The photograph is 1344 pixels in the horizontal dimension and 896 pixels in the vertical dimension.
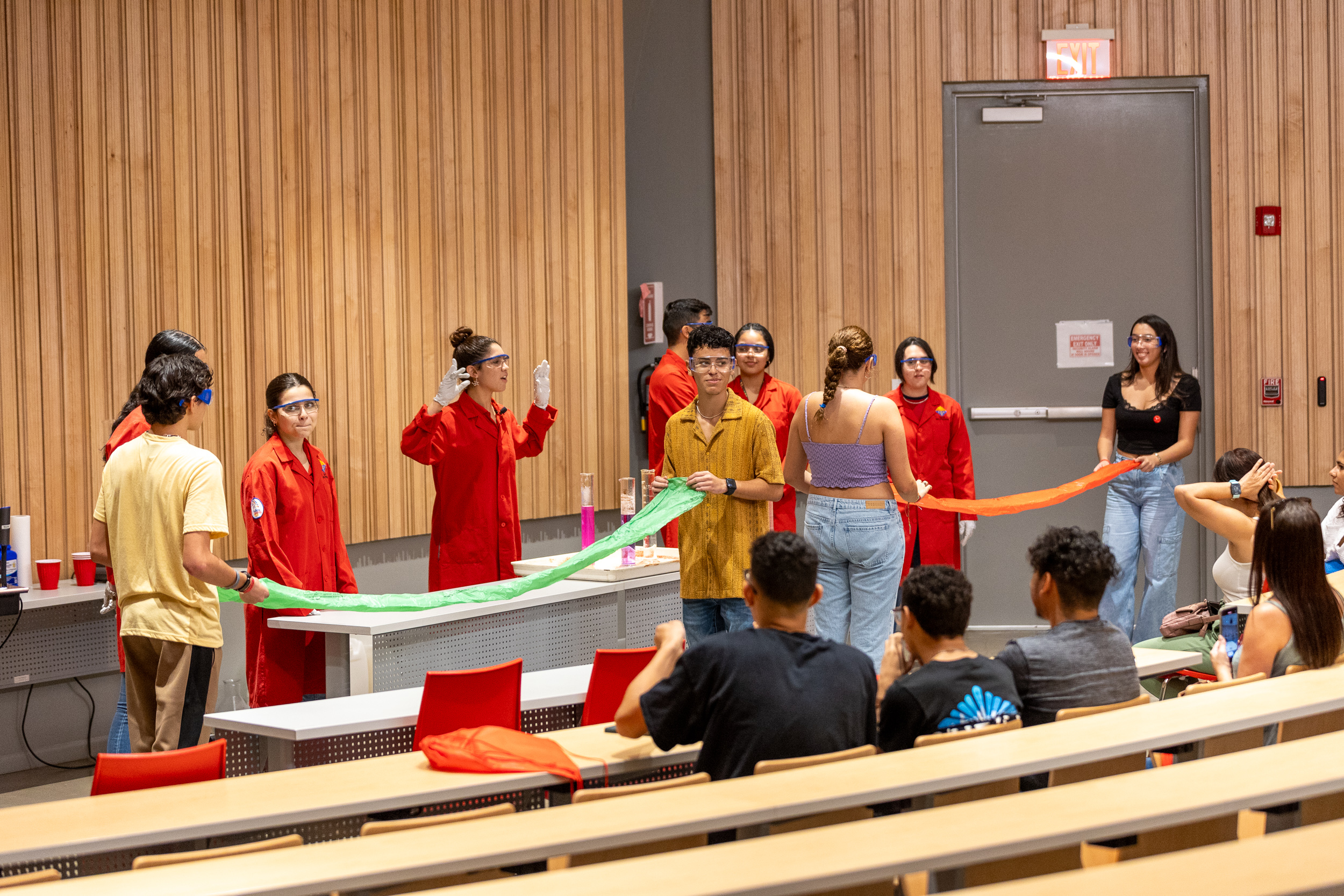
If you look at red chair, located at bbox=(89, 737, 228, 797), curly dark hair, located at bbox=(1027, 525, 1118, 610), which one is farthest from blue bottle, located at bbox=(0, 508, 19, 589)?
curly dark hair, located at bbox=(1027, 525, 1118, 610)

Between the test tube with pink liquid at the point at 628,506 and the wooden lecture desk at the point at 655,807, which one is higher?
the test tube with pink liquid at the point at 628,506

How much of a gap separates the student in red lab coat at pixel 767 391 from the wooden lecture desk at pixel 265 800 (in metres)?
3.28

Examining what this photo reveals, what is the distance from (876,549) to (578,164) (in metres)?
3.93

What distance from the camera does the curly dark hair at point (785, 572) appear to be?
2871 millimetres

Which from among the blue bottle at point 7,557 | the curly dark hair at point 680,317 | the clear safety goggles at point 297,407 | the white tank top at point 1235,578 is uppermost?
the curly dark hair at point 680,317

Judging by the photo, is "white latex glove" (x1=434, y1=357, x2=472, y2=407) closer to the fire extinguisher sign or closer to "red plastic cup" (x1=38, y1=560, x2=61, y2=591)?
"red plastic cup" (x1=38, y1=560, x2=61, y2=591)

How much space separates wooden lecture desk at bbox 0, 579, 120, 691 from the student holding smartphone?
444cm

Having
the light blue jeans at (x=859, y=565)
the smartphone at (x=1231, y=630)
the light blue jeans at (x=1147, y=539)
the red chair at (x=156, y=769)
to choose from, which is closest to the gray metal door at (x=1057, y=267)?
the light blue jeans at (x=1147, y=539)

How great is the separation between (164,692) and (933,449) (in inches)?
160

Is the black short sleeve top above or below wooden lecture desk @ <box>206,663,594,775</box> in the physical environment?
above

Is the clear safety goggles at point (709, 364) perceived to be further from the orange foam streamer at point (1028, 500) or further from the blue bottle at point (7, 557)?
the blue bottle at point (7, 557)

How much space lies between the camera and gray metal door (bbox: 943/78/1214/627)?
7824 mm

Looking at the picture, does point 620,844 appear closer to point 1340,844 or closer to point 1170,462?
point 1340,844

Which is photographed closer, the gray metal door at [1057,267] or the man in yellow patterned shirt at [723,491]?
the man in yellow patterned shirt at [723,491]
